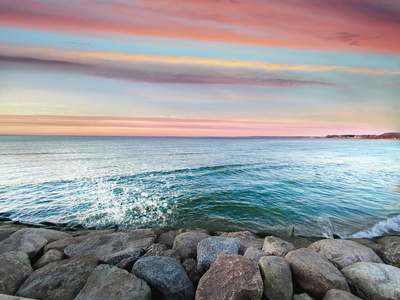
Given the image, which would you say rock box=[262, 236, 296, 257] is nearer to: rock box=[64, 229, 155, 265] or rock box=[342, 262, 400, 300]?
rock box=[342, 262, 400, 300]

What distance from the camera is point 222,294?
517cm

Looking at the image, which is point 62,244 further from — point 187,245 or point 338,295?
point 338,295

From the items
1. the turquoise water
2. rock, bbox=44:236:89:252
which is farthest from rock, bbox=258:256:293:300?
rock, bbox=44:236:89:252

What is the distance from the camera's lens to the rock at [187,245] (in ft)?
26.9

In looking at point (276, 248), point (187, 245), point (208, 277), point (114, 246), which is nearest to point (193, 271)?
point (208, 277)

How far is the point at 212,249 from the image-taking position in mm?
7461

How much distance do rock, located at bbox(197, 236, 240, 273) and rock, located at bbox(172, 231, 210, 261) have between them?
0.65 metres

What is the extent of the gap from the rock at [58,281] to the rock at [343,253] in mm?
8145

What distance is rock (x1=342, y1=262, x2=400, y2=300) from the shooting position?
5.65 metres

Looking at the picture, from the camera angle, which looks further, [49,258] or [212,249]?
[49,258]

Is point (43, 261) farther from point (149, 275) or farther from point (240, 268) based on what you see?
point (240, 268)

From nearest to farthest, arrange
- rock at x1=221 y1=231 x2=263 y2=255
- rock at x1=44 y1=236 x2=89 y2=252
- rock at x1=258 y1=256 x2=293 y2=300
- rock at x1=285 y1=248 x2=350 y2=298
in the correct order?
rock at x1=258 y1=256 x2=293 y2=300
rock at x1=285 y1=248 x2=350 y2=298
rock at x1=44 y1=236 x2=89 y2=252
rock at x1=221 y1=231 x2=263 y2=255

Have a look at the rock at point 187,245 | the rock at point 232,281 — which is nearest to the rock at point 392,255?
the rock at point 232,281

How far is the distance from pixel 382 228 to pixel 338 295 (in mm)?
11957
